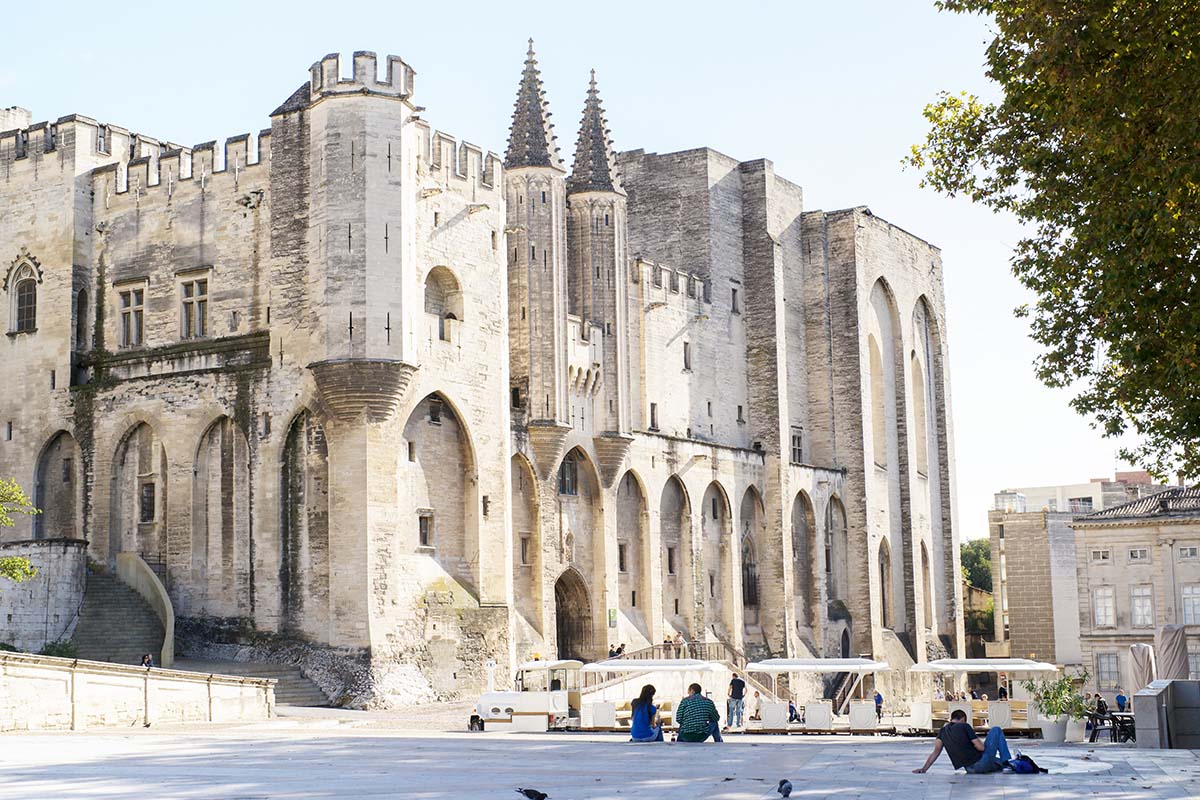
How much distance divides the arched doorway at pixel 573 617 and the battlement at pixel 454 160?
1192cm

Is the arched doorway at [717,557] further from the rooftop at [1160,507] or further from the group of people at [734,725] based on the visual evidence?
the group of people at [734,725]

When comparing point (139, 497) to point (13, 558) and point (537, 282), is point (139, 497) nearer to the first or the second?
point (13, 558)

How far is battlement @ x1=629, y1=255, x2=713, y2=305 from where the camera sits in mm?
49531

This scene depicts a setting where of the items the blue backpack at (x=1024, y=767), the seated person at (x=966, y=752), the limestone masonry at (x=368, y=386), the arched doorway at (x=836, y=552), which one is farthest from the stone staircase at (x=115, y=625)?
the arched doorway at (x=836, y=552)

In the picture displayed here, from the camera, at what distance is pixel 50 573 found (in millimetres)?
35188

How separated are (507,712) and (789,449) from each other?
2917 centimetres

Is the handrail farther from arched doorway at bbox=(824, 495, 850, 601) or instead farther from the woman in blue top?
arched doorway at bbox=(824, 495, 850, 601)

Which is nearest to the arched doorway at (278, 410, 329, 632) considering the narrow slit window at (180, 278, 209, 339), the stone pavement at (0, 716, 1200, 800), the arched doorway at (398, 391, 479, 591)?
the arched doorway at (398, 391, 479, 591)

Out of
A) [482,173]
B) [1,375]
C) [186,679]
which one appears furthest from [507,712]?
[1,375]

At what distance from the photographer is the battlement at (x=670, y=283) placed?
49.5 m

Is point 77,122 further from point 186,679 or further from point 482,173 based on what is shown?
point 186,679

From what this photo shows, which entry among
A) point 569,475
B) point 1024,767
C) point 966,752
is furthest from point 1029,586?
point 966,752

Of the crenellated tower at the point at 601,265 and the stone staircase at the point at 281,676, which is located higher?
the crenellated tower at the point at 601,265

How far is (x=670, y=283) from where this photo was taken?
51688 mm
